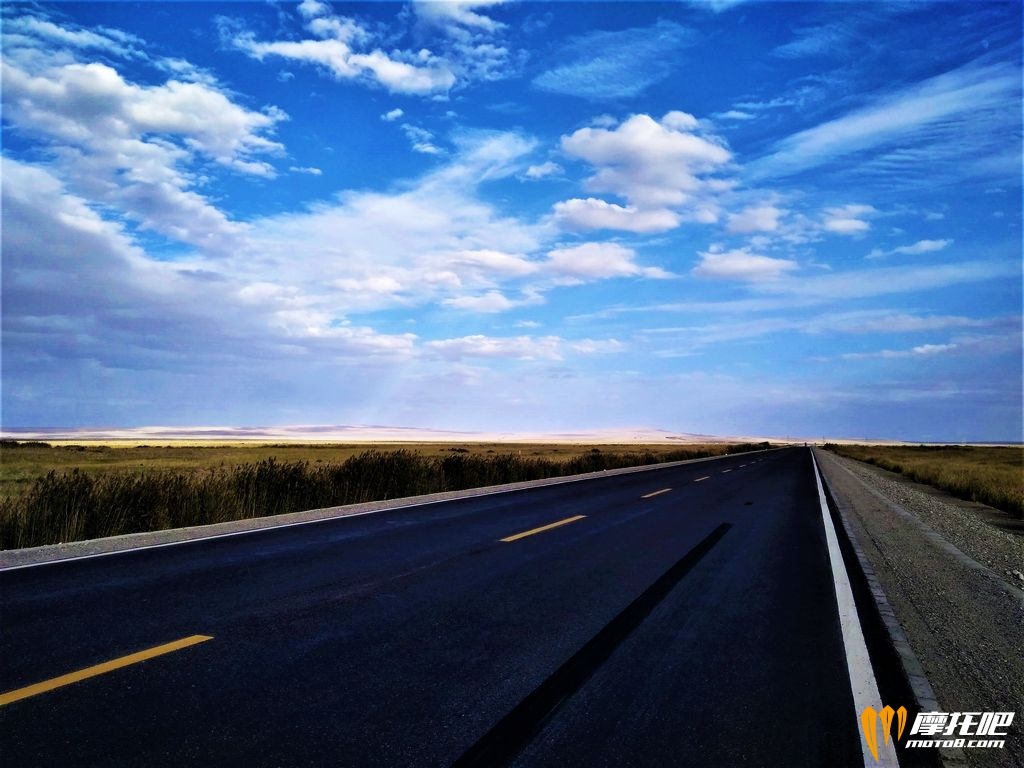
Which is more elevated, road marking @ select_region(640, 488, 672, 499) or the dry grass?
road marking @ select_region(640, 488, 672, 499)

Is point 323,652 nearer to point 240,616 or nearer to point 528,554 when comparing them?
point 240,616

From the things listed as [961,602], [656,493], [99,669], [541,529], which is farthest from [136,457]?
[961,602]

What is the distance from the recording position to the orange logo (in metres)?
3.82

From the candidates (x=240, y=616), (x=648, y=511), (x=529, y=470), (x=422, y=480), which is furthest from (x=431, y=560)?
(x=529, y=470)

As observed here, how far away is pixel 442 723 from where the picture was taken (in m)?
3.78

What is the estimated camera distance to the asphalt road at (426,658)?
11.7 feet

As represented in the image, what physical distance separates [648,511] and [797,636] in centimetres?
858

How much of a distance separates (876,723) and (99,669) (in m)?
5.17

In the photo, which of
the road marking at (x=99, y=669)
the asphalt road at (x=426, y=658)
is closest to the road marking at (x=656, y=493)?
the asphalt road at (x=426, y=658)

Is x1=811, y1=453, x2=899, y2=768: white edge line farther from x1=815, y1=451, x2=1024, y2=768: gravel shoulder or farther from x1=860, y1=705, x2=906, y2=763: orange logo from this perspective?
x1=815, y1=451, x2=1024, y2=768: gravel shoulder

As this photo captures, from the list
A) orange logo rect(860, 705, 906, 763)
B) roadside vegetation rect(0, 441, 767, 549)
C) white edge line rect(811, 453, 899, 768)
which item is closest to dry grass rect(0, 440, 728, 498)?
roadside vegetation rect(0, 441, 767, 549)

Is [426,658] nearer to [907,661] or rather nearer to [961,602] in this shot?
[907,661]

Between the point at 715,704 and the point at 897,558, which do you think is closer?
the point at 715,704

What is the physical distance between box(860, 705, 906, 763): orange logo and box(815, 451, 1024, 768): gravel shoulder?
40cm
